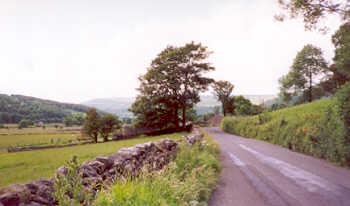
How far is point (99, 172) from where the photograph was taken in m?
4.60

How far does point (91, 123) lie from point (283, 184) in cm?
2143

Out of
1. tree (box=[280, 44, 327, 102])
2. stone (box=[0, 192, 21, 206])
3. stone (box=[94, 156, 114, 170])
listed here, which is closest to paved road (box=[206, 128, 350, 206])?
stone (box=[94, 156, 114, 170])

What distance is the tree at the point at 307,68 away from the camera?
41.1 metres

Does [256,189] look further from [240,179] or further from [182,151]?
[182,151]

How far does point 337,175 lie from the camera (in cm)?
827

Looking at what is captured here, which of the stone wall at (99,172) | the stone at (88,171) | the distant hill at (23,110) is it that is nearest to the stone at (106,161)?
the stone wall at (99,172)

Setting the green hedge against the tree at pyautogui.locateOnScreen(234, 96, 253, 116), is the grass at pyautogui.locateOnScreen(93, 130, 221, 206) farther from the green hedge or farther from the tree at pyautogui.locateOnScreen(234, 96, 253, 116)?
the tree at pyautogui.locateOnScreen(234, 96, 253, 116)

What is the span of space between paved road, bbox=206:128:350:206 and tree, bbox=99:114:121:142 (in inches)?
766

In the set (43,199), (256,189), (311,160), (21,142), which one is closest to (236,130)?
(311,160)

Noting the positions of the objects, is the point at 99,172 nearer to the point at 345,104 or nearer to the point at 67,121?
the point at 67,121

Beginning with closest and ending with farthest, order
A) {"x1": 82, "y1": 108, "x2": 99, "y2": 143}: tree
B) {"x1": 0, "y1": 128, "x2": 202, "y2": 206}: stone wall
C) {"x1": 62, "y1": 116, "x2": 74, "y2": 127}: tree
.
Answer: {"x1": 0, "y1": 128, "x2": 202, "y2": 206}: stone wall
{"x1": 62, "y1": 116, "x2": 74, "y2": 127}: tree
{"x1": 82, "y1": 108, "x2": 99, "y2": 143}: tree

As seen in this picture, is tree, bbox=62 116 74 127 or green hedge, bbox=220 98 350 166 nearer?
tree, bbox=62 116 74 127

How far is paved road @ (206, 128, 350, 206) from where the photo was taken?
580 cm

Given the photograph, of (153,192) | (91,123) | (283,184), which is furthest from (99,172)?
(91,123)
